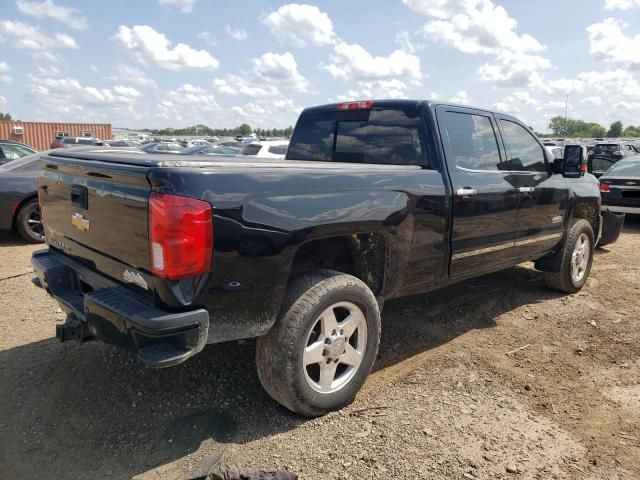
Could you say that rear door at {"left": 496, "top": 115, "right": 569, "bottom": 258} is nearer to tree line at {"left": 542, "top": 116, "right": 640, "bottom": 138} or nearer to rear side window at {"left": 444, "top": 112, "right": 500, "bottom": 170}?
rear side window at {"left": 444, "top": 112, "right": 500, "bottom": 170}

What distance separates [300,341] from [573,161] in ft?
11.7

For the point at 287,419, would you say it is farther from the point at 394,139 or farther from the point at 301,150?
the point at 301,150

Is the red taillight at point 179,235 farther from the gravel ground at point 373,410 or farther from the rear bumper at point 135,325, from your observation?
the gravel ground at point 373,410

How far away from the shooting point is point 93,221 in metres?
A: 2.84

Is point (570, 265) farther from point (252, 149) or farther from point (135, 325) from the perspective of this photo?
point (252, 149)

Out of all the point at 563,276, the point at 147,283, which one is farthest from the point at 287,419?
the point at 563,276

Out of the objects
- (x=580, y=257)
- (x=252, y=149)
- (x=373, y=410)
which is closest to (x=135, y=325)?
(x=373, y=410)

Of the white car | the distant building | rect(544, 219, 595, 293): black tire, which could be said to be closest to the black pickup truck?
rect(544, 219, 595, 293): black tire

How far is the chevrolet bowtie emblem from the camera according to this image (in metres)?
2.91

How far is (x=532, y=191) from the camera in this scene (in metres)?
4.60

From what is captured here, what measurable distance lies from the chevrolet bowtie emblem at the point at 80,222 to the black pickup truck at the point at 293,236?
14mm

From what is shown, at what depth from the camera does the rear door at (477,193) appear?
3791 mm

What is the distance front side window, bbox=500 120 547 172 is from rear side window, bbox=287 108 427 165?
1.12m

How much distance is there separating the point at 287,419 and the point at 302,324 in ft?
2.16
